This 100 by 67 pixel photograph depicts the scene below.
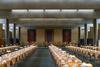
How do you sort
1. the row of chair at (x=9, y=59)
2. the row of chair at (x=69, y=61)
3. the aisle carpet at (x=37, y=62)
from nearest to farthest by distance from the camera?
1. the row of chair at (x=69, y=61)
2. the row of chair at (x=9, y=59)
3. the aisle carpet at (x=37, y=62)

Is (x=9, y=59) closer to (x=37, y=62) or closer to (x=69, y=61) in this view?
(x=69, y=61)

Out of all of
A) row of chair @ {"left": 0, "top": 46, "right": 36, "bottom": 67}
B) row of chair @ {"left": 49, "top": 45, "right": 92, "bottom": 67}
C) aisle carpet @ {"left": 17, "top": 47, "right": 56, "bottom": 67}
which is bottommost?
aisle carpet @ {"left": 17, "top": 47, "right": 56, "bottom": 67}

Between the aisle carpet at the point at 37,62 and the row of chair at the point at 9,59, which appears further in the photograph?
the aisle carpet at the point at 37,62

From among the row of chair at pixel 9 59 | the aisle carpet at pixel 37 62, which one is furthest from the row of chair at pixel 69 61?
the aisle carpet at pixel 37 62

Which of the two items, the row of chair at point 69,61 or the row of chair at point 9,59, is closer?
the row of chair at point 69,61

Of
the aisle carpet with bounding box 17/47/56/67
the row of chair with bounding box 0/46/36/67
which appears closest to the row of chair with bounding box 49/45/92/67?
the row of chair with bounding box 0/46/36/67

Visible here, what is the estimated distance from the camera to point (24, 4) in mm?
20234

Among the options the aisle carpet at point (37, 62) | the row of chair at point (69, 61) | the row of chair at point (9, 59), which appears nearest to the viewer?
the row of chair at point (69, 61)

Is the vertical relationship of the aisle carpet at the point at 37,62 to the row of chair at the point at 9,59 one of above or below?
below

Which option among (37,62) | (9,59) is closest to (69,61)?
(9,59)

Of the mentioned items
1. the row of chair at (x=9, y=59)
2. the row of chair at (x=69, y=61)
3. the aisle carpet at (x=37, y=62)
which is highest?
the row of chair at (x=69, y=61)

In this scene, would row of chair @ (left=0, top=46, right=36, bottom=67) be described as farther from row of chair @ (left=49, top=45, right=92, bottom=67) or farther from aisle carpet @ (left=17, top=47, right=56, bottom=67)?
aisle carpet @ (left=17, top=47, right=56, bottom=67)

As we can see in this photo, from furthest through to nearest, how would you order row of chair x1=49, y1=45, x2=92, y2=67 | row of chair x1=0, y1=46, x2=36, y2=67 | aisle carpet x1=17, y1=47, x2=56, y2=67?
aisle carpet x1=17, y1=47, x2=56, y2=67 → row of chair x1=0, y1=46, x2=36, y2=67 → row of chair x1=49, y1=45, x2=92, y2=67

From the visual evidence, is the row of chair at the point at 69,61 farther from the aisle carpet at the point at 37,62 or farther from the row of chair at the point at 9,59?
the aisle carpet at the point at 37,62
